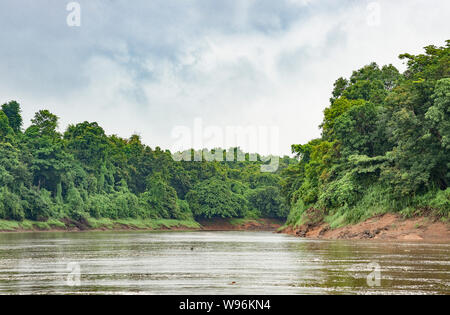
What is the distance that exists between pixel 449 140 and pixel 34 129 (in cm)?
7888

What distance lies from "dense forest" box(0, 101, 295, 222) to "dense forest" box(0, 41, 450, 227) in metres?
0.23

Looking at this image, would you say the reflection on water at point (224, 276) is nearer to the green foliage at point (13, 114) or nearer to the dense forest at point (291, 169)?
the dense forest at point (291, 169)

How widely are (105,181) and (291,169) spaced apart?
46250mm

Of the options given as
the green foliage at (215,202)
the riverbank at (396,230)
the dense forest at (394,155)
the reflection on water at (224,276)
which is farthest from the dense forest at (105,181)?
the reflection on water at (224,276)

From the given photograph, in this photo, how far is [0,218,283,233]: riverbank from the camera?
80688mm

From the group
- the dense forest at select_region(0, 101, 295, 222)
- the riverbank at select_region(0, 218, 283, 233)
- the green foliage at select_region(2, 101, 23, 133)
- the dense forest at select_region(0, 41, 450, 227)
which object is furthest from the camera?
the green foliage at select_region(2, 101, 23, 133)

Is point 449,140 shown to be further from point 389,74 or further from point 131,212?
point 131,212

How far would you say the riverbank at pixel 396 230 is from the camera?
38406 millimetres

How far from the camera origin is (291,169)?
84.6 m

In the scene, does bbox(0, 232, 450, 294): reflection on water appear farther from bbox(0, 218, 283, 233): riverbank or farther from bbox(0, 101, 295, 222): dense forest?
bbox(0, 101, 295, 222): dense forest

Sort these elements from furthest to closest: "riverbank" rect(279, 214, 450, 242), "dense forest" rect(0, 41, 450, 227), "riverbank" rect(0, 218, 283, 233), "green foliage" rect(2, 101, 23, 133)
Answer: "green foliage" rect(2, 101, 23, 133), "riverbank" rect(0, 218, 283, 233), "dense forest" rect(0, 41, 450, 227), "riverbank" rect(279, 214, 450, 242)

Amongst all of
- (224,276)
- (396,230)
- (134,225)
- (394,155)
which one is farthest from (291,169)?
(224,276)

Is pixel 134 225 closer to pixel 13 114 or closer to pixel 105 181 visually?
pixel 105 181

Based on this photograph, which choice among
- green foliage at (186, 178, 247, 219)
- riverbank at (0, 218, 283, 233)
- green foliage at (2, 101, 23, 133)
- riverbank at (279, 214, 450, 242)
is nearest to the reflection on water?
riverbank at (279, 214, 450, 242)
